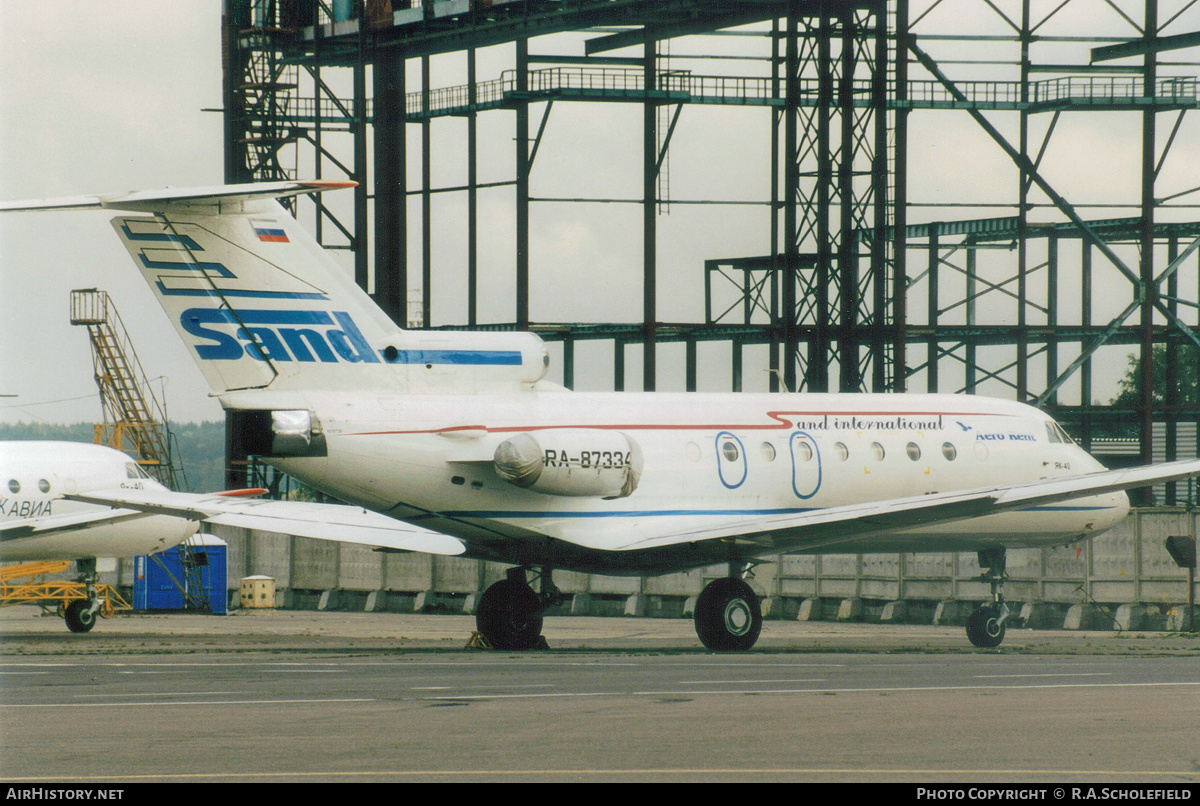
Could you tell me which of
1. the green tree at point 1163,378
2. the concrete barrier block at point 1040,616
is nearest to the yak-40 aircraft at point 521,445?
the concrete barrier block at point 1040,616

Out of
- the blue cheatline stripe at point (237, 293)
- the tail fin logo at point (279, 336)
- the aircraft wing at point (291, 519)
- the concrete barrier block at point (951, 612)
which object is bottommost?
the concrete barrier block at point (951, 612)

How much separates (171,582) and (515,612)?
22.8 metres

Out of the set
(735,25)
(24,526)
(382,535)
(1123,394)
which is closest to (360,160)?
(735,25)

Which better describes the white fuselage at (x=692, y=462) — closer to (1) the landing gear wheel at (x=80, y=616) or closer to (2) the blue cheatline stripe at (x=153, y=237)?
(2) the blue cheatline stripe at (x=153, y=237)

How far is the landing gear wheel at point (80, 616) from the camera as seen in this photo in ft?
111

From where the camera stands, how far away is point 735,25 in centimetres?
4953

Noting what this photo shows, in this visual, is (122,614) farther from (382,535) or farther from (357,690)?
(357,690)

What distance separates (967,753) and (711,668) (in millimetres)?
8457

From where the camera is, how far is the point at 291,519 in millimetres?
25109

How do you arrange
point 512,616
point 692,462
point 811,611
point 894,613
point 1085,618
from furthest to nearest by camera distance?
point 811,611
point 894,613
point 1085,618
point 692,462
point 512,616

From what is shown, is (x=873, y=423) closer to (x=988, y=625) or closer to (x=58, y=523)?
(x=988, y=625)

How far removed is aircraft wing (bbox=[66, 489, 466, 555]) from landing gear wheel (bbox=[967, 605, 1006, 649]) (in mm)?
8631

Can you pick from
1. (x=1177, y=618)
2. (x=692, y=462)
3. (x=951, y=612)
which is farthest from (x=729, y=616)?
(x=951, y=612)

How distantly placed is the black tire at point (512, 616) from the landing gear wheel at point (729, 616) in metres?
2.49
